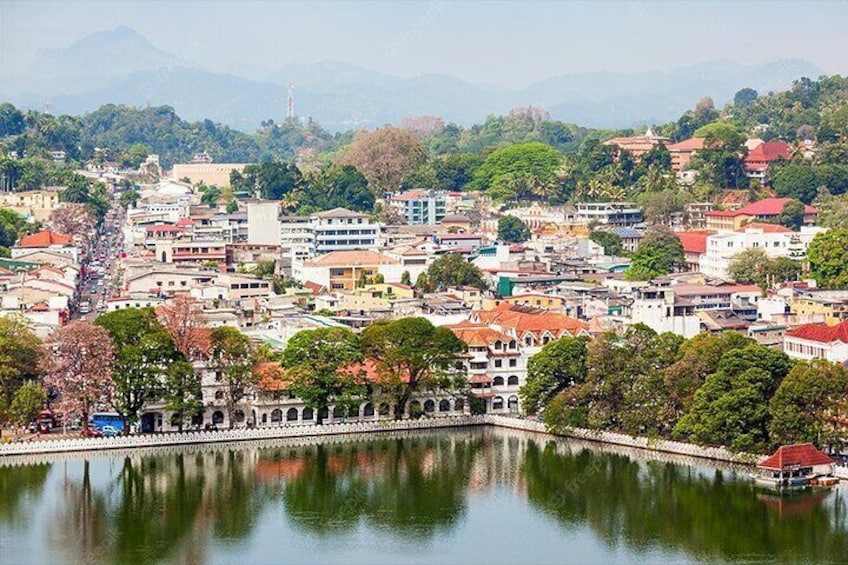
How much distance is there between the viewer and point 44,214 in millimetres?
63000

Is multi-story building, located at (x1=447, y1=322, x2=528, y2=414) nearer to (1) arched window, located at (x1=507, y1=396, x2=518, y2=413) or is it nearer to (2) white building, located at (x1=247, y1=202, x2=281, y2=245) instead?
(1) arched window, located at (x1=507, y1=396, x2=518, y2=413)

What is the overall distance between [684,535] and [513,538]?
243cm

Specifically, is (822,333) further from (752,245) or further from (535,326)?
(752,245)

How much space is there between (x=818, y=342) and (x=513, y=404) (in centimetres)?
604

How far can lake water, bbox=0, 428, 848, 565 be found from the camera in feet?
76.7

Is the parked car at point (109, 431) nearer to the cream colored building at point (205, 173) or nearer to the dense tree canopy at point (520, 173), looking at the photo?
the dense tree canopy at point (520, 173)

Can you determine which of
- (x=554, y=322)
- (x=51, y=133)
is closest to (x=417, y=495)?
(x=554, y=322)

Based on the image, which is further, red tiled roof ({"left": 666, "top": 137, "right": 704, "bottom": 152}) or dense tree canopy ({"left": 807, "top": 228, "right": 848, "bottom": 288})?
red tiled roof ({"left": 666, "top": 137, "right": 704, "bottom": 152})

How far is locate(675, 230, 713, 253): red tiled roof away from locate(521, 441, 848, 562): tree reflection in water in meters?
24.4

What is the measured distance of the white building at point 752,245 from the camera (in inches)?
1953

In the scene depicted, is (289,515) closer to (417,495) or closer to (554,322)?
(417,495)

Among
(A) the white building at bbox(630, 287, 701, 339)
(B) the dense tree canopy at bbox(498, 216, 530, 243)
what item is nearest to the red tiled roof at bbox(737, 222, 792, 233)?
(B) the dense tree canopy at bbox(498, 216, 530, 243)

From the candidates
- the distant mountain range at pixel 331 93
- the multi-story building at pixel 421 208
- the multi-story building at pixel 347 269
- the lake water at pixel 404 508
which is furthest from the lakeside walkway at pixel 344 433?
the distant mountain range at pixel 331 93

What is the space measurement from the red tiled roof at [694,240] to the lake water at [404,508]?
23.2 meters
